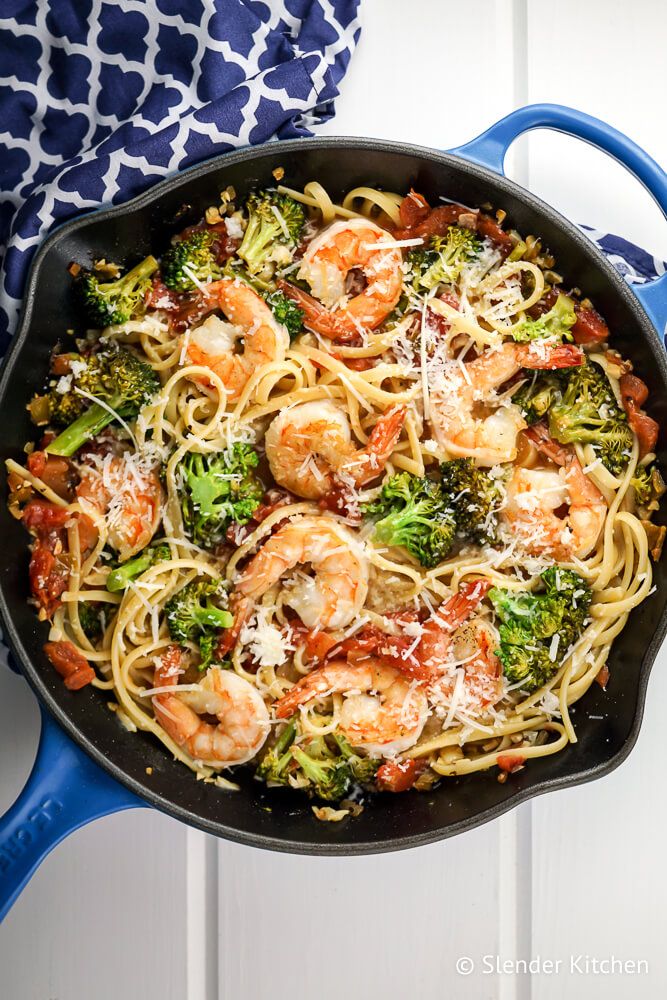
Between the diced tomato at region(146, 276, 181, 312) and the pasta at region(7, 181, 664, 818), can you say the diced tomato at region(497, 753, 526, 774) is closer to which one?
the pasta at region(7, 181, 664, 818)

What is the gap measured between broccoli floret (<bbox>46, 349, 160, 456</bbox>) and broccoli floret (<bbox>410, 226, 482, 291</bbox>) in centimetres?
104

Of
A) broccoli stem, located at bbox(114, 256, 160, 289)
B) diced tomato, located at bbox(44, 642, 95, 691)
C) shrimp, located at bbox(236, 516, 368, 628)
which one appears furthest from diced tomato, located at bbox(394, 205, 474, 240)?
diced tomato, located at bbox(44, 642, 95, 691)

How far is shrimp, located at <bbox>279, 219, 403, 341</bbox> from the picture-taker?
312 centimetres

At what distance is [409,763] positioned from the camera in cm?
323

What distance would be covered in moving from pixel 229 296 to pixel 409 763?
69.9 inches

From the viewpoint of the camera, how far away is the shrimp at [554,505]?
10.3 ft

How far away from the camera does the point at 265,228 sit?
125 inches

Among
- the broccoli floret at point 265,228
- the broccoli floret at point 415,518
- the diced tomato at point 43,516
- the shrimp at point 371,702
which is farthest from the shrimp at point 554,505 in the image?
the diced tomato at point 43,516

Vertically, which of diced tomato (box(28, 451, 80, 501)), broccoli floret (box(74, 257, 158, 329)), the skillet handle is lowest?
diced tomato (box(28, 451, 80, 501))

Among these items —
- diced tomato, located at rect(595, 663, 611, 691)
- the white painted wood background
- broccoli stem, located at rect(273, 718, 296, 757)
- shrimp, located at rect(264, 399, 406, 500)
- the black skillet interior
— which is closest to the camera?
the black skillet interior

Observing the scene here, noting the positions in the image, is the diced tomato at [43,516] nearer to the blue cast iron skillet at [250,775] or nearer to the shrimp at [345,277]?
the blue cast iron skillet at [250,775]

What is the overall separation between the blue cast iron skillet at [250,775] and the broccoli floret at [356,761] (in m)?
0.13

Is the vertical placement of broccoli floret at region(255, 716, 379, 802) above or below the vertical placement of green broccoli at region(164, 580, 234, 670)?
below
